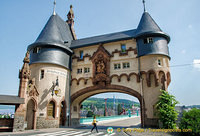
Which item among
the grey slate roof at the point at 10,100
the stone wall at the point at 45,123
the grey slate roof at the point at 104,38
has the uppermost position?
the grey slate roof at the point at 104,38

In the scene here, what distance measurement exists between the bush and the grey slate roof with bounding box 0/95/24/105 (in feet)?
53.2

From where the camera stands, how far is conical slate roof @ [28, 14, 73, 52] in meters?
24.3

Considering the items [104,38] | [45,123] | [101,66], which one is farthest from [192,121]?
[104,38]

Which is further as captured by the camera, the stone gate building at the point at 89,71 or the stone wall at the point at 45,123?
the stone gate building at the point at 89,71

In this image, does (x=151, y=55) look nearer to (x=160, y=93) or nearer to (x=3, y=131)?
(x=160, y=93)

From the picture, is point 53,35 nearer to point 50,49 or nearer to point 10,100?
point 50,49

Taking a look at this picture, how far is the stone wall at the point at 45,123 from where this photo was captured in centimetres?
2106

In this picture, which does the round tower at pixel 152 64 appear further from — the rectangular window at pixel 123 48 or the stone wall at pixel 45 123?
the stone wall at pixel 45 123

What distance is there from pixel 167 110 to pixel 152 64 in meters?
6.24

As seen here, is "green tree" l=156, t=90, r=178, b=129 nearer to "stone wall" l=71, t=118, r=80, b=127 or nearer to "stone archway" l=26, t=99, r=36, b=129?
"stone wall" l=71, t=118, r=80, b=127

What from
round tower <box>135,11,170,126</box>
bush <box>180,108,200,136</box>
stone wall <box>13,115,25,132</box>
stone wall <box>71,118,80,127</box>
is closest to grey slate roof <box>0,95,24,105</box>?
stone wall <box>13,115,25,132</box>

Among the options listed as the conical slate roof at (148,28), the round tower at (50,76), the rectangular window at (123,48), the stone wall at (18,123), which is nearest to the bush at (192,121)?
the conical slate roof at (148,28)

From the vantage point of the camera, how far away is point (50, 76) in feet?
76.9

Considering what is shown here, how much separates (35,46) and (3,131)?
12.5 metres
